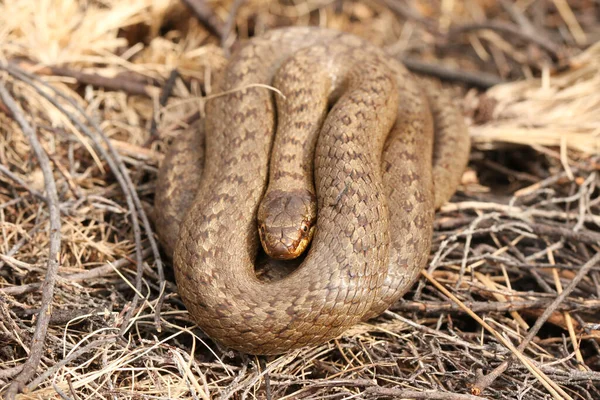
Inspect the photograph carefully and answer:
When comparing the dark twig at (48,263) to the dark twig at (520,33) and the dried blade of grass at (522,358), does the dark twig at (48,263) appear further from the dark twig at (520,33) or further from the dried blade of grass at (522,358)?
the dark twig at (520,33)

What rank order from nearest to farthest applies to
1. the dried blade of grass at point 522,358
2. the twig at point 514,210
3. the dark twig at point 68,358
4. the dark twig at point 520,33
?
the dark twig at point 68,358, the dried blade of grass at point 522,358, the twig at point 514,210, the dark twig at point 520,33

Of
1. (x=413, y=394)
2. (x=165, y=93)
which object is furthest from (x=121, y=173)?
(x=413, y=394)

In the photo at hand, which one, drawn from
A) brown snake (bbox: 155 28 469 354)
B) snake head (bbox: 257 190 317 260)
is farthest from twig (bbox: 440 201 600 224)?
snake head (bbox: 257 190 317 260)

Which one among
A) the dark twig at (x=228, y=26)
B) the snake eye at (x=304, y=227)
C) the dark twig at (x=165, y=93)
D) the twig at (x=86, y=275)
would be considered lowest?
the twig at (x=86, y=275)

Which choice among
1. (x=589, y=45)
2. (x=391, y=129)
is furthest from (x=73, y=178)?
(x=589, y=45)

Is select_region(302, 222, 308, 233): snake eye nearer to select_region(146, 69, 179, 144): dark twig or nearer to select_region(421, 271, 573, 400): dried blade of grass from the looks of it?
select_region(421, 271, 573, 400): dried blade of grass

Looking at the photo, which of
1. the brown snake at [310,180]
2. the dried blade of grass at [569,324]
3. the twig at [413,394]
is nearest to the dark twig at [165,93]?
the brown snake at [310,180]
